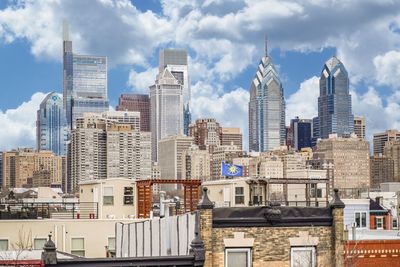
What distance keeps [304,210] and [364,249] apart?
14.0m

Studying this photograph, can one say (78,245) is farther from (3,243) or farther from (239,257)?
(239,257)

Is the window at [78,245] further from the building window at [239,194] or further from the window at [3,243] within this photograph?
the building window at [239,194]

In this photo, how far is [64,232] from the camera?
6238 centimetres

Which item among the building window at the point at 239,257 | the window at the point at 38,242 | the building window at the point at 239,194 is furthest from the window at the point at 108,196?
the building window at the point at 239,257

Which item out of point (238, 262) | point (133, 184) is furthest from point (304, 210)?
point (133, 184)

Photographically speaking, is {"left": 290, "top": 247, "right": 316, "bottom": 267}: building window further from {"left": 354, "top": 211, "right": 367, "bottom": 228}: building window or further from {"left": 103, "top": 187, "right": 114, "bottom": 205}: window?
{"left": 354, "top": 211, "right": 367, "bottom": 228}: building window

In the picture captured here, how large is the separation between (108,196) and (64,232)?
10.7 m

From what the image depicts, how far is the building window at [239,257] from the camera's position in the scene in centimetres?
3117

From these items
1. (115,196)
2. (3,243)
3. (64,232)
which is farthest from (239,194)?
(3,243)

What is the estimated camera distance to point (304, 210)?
32031 mm

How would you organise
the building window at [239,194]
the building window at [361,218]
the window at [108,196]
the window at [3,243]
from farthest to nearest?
the building window at [361,218]
the window at [108,196]
the building window at [239,194]
the window at [3,243]

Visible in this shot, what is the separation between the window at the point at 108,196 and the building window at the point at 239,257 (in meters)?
41.8

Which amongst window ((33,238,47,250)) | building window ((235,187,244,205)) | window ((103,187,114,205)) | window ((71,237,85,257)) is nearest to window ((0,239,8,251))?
window ((33,238,47,250))

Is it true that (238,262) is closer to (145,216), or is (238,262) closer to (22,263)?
(22,263)
